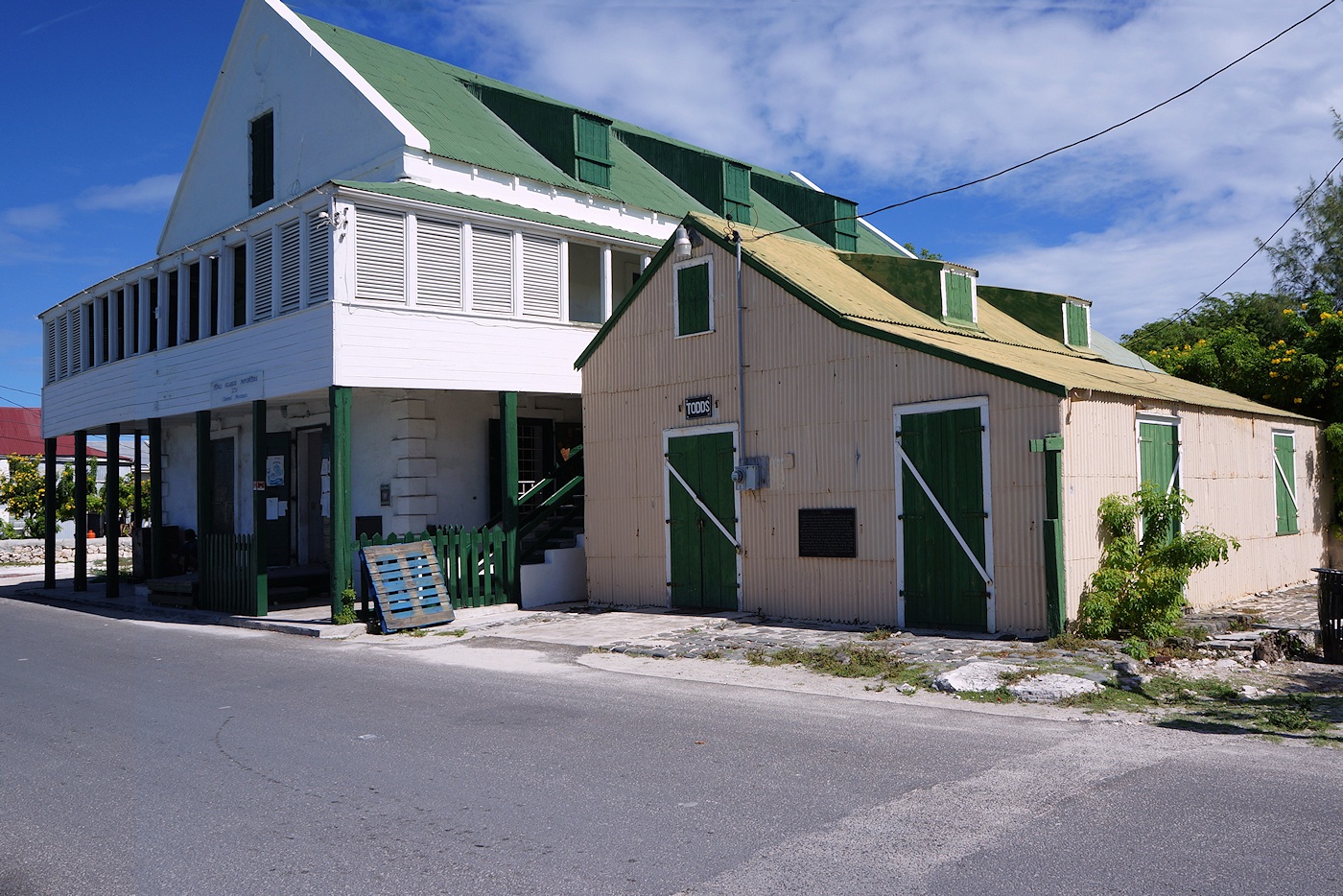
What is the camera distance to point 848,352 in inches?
526

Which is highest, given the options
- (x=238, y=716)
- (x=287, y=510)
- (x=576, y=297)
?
(x=576, y=297)

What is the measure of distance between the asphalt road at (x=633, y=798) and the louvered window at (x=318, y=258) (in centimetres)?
777

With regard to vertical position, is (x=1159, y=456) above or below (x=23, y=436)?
below

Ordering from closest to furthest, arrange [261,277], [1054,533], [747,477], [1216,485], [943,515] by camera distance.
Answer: [1054,533] → [943,515] → [747,477] → [1216,485] → [261,277]

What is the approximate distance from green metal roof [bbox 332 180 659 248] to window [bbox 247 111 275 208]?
5.18 m

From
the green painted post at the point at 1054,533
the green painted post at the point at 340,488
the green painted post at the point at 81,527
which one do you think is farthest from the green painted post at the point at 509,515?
the green painted post at the point at 81,527

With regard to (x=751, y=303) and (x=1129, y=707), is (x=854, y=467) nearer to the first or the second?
(x=751, y=303)

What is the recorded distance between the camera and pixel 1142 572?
11289 millimetres

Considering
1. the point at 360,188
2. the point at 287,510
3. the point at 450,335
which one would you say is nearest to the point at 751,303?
the point at 450,335

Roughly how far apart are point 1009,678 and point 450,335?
418 inches

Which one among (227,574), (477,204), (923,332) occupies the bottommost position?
(227,574)

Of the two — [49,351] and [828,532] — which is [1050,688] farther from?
[49,351]

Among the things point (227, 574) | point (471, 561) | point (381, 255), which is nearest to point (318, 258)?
point (381, 255)

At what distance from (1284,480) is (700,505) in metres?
9.55
